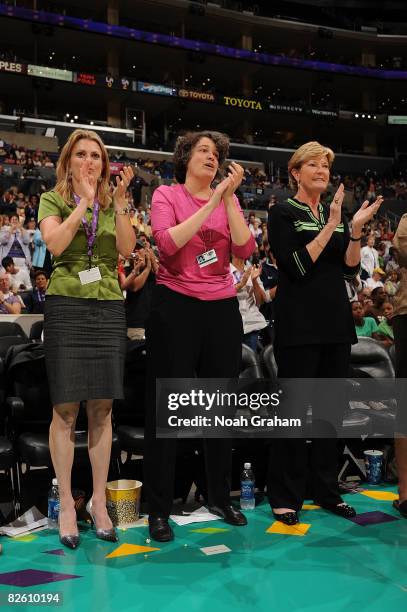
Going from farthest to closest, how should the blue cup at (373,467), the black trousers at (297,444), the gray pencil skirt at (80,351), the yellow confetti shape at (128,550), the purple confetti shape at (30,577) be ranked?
the blue cup at (373,467) → the black trousers at (297,444) → the gray pencil skirt at (80,351) → the yellow confetti shape at (128,550) → the purple confetti shape at (30,577)

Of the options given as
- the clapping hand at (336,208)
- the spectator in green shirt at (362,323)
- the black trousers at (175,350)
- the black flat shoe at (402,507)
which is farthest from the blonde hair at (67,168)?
the spectator in green shirt at (362,323)

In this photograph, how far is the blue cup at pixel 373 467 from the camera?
351 cm

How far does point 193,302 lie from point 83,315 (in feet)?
1.56

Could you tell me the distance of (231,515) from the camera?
9.14ft

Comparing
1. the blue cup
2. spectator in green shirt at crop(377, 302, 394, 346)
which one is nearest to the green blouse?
the blue cup

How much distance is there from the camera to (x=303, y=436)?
110 inches

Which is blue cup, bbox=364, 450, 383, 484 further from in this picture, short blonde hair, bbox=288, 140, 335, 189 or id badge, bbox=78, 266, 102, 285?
id badge, bbox=78, 266, 102, 285

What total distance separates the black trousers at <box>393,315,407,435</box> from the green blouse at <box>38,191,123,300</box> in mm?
1341

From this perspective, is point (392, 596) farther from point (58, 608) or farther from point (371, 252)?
point (371, 252)

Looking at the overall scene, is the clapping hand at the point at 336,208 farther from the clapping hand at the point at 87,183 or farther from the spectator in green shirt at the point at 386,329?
the spectator in green shirt at the point at 386,329

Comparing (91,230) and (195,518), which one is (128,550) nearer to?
(195,518)

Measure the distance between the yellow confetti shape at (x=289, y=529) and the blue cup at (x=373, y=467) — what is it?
2.88 feet

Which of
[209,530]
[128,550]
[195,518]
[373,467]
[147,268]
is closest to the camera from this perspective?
[128,550]

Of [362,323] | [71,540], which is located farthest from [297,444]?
[362,323]
